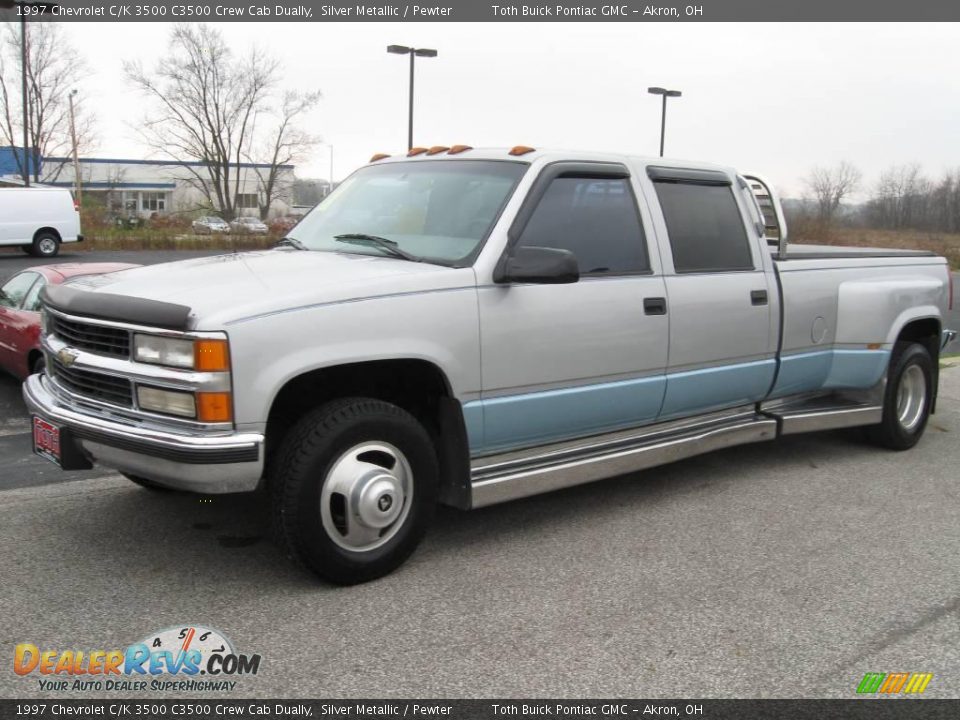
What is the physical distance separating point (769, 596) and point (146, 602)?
259 cm

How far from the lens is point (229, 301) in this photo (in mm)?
3605

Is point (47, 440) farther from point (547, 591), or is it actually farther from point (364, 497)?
point (547, 591)

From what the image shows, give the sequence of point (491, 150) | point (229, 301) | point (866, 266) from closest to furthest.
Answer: point (229, 301) < point (491, 150) < point (866, 266)

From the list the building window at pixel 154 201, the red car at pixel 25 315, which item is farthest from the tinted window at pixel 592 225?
the building window at pixel 154 201

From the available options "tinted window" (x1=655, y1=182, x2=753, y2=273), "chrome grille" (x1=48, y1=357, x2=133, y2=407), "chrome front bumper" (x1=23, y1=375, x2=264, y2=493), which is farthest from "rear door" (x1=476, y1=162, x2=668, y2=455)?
"chrome grille" (x1=48, y1=357, x2=133, y2=407)

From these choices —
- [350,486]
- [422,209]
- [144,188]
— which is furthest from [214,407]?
[144,188]

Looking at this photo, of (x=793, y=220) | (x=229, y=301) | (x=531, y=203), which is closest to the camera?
(x=229, y=301)

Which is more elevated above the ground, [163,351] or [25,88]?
[25,88]

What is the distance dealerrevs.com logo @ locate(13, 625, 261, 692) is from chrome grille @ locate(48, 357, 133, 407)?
98 centimetres

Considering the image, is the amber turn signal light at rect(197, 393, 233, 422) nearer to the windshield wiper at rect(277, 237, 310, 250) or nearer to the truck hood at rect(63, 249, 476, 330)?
the truck hood at rect(63, 249, 476, 330)

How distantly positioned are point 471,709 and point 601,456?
2.02m

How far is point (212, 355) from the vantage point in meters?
3.46

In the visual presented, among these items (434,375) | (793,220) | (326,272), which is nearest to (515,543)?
(434,375)

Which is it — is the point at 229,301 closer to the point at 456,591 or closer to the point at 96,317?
the point at 96,317
